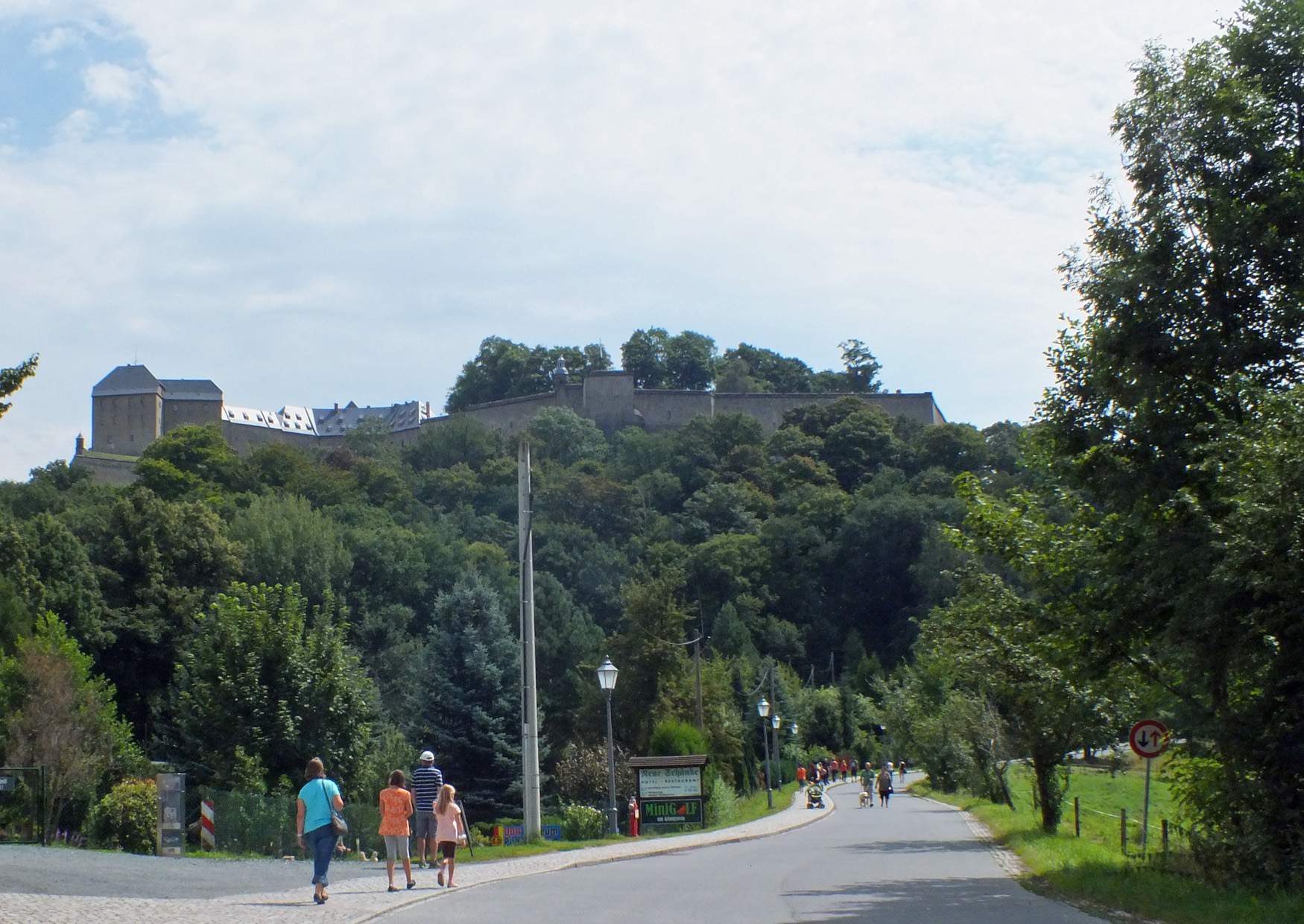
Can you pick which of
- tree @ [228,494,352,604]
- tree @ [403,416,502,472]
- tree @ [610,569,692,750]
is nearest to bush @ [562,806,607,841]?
tree @ [610,569,692,750]

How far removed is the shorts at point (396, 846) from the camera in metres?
15.4

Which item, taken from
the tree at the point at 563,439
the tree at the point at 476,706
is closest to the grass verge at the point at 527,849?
the tree at the point at 476,706

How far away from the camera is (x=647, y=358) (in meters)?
153

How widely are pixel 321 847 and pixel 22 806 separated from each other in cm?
1556

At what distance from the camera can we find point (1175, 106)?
650 inches

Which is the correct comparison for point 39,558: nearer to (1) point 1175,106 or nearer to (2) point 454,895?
(2) point 454,895

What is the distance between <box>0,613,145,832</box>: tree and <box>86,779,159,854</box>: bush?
9596 mm

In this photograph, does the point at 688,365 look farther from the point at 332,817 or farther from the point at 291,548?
the point at 332,817

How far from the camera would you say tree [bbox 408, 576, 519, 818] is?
44688 millimetres

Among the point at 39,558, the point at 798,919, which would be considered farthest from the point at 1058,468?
the point at 39,558

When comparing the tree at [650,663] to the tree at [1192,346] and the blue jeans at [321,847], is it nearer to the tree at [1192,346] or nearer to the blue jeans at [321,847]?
the tree at [1192,346]

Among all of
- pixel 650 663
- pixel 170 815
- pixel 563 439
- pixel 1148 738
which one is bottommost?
pixel 170 815

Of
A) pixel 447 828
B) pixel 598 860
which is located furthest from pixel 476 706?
pixel 447 828

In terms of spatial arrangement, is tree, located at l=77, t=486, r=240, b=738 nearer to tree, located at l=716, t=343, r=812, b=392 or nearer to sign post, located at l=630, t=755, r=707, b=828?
sign post, located at l=630, t=755, r=707, b=828
